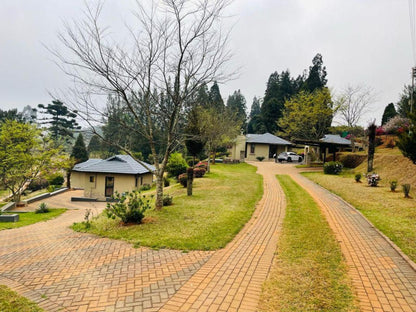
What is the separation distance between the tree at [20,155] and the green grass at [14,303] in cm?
1899

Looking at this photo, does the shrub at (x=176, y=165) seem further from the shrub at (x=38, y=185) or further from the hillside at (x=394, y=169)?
the shrub at (x=38, y=185)

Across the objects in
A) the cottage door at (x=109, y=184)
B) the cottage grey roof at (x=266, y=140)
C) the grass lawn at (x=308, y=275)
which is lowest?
the cottage door at (x=109, y=184)

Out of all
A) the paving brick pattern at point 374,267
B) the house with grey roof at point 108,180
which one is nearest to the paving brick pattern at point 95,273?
the paving brick pattern at point 374,267

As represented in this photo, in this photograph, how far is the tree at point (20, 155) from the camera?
20.6 metres

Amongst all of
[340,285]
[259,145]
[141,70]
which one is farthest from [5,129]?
[259,145]

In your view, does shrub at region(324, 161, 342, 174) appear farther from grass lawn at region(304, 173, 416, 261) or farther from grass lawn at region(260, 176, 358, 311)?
grass lawn at region(260, 176, 358, 311)

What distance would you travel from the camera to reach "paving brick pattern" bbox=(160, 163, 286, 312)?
4449mm

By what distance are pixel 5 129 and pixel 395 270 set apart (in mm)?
27550

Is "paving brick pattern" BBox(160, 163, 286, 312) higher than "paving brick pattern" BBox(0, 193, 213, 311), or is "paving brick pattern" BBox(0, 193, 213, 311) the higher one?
"paving brick pattern" BBox(160, 163, 286, 312)

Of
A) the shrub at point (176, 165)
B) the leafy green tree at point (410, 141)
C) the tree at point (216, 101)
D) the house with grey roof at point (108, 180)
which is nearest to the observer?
the leafy green tree at point (410, 141)

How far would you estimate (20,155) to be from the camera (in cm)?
2112

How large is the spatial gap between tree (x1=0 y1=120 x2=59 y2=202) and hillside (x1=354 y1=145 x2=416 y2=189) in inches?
1063

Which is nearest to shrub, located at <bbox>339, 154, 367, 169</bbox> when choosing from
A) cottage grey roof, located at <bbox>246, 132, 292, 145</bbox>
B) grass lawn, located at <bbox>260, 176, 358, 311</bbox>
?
cottage grey roof, located at <bbox>246, 132, 292, 145</bbox>

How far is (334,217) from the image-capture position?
1005 cm
